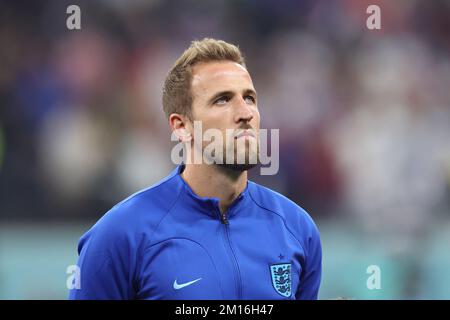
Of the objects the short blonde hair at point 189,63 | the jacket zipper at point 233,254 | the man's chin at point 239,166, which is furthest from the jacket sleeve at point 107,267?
the short blonde hair at point 189,63

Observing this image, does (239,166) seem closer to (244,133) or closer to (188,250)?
(244,133)

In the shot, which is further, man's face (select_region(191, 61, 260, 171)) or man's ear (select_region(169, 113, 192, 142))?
man's ear (select_region(169, 113, 192, 142))

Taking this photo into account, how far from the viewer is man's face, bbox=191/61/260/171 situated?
116 inches

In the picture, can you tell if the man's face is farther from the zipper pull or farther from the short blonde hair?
the zipper pull

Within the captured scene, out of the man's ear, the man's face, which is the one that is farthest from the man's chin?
the man's ear

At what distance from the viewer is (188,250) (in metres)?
2.86

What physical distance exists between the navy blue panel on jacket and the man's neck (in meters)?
0.04

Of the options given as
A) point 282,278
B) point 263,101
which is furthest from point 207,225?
point 263,101

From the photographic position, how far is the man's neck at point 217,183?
9.93 feet

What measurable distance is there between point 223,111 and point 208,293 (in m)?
0.78

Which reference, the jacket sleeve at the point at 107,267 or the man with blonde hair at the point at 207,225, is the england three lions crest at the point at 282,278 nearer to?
the man with blonde hair at the point at 207,225

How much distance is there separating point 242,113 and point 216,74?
0.24 meters

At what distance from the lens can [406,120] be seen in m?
7.81

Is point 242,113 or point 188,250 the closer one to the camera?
point 188,250
